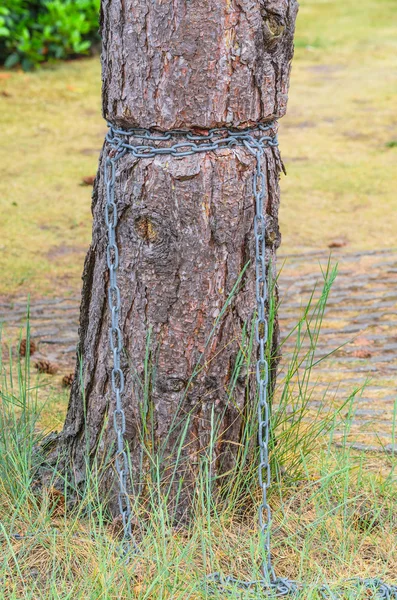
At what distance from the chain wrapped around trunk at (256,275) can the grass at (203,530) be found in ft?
0.15

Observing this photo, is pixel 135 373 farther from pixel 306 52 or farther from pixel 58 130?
pixel 306 52

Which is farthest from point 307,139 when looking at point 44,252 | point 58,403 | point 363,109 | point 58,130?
point 58,403

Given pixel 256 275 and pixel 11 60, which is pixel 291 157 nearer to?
pixel 11 60

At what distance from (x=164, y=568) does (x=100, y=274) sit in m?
1.00

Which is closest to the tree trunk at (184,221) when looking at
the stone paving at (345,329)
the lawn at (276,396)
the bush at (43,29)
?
the lawn at (276,396)

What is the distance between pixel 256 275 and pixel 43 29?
29.8 ft

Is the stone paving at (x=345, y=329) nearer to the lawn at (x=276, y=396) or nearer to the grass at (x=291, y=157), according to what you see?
the lawn at (x=276, y=396)

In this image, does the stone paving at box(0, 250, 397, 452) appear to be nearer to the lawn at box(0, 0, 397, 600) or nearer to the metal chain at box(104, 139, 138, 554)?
the lawn at box(0, 0, 397, 600)

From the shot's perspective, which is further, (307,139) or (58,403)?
(307,139)

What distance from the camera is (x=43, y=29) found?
36.3 feet

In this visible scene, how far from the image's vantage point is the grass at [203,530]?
264 cm

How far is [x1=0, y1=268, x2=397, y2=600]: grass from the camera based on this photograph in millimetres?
2641

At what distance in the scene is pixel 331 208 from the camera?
712cm

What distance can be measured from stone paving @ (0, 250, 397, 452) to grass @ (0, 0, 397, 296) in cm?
30
